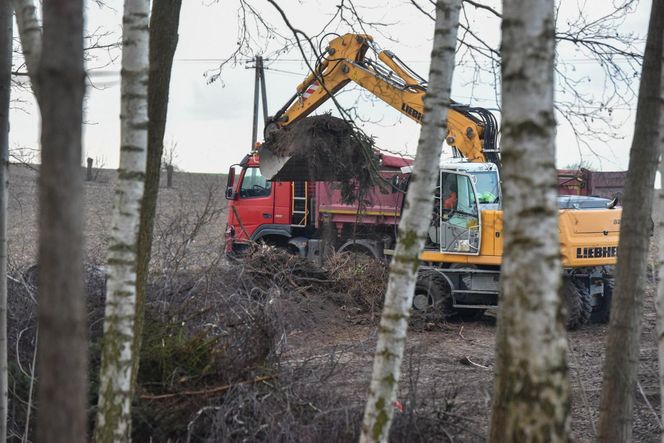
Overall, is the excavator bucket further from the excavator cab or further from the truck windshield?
the truck windshield

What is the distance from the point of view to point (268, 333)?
758 cm

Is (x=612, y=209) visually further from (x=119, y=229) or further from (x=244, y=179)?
(x=119, y=229)

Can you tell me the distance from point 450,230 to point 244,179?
21.2 ft

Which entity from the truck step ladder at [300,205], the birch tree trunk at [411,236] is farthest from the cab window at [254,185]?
the birch tree trunk at [411,236]

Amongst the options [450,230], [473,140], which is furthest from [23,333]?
[473,140]

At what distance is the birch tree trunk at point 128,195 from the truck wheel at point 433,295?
10060mm

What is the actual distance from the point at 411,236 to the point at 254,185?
49.5ft

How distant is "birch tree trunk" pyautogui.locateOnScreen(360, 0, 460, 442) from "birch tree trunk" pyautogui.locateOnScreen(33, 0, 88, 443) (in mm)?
2502

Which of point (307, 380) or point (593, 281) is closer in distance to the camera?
point (307, 380)

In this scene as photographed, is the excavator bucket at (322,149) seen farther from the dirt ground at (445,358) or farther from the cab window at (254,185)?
the cab window at (254,185)

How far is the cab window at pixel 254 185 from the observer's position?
1944 centimetres

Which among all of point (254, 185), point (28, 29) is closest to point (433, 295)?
point (254, 185)

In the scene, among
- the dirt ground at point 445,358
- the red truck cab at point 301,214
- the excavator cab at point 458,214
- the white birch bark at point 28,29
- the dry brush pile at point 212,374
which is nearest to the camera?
the white birch bark at point 28,29

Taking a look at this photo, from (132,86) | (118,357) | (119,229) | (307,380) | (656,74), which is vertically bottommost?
(307,380)
